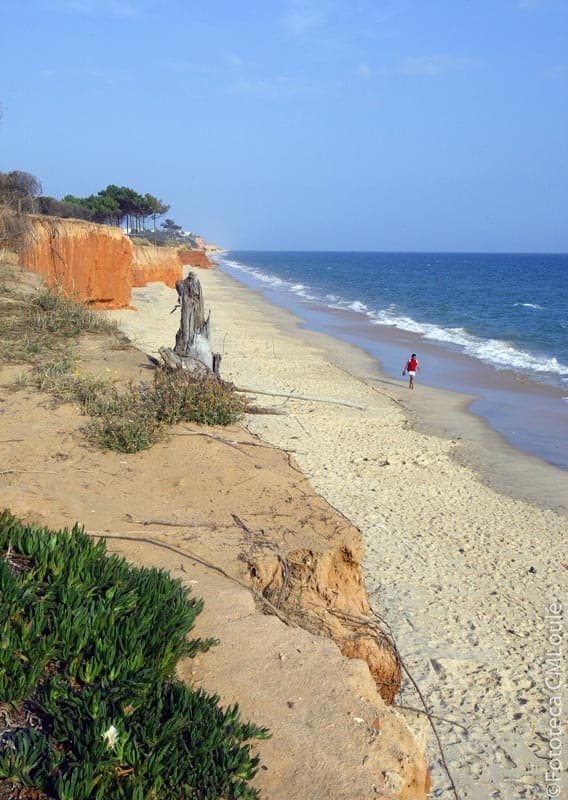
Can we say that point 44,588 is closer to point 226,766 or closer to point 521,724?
point 226,766

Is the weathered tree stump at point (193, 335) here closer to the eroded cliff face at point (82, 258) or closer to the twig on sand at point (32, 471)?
the twig on sand at point (32, 471)

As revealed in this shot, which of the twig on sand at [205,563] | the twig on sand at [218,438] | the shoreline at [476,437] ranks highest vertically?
the twig on sand at [218,438]

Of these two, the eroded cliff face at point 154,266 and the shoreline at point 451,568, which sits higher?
the eroded cliff face at point 154,266

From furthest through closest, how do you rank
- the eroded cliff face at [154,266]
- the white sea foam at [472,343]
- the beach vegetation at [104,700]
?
the eroded cliff face at [154,266], the white sea foam at [472,343], the beach vegetation at [104,700]

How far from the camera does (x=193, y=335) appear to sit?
11.8 metres

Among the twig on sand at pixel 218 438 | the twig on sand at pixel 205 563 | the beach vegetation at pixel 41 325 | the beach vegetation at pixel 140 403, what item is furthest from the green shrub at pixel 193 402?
the twig on sand at pixel 205 563

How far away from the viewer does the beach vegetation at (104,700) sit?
9.15 ft

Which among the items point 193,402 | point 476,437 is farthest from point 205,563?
point 476,437

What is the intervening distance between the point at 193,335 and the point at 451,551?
5.79 m

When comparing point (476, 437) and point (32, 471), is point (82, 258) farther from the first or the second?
point (32, 471)

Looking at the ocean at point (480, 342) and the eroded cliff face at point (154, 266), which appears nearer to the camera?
the ocean at point (480, 342)

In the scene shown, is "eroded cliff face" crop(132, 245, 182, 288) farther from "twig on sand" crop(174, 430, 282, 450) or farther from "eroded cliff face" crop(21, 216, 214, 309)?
"twig on sand" crop(174, 430, 282, 450)

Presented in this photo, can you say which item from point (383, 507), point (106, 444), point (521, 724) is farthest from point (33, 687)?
point (383, 507)

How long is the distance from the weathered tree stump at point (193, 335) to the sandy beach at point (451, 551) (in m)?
1.34
